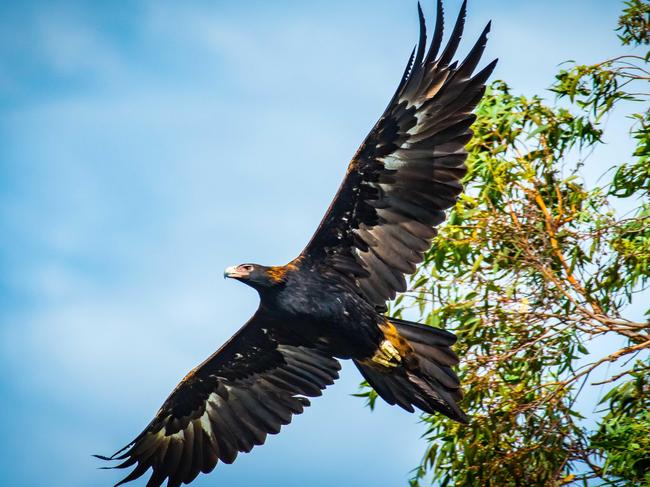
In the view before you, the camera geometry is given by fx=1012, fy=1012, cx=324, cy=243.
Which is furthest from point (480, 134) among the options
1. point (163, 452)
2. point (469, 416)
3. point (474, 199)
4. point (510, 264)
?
point (163, 452)

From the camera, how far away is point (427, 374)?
30.0ft

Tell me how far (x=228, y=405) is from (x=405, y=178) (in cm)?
343

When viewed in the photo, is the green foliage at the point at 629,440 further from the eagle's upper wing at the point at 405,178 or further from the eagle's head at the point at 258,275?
the eagle's head at the point at 258,275

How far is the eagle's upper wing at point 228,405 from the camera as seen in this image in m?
10.6

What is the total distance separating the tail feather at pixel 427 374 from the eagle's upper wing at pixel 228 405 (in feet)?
4.29

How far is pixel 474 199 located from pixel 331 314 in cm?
205

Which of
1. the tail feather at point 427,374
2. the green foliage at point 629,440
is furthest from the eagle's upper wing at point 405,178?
the green foliage at point 629,440

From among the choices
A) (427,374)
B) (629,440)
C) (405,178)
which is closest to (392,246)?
(405,178)

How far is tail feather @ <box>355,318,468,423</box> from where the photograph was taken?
29.7ft

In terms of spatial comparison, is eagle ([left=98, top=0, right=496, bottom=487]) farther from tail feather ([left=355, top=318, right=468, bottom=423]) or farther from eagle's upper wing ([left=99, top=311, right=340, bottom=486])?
eagle's upper wing ([left=99, top=311, right=340, bottom=486])

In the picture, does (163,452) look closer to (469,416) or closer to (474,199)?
(469,416)

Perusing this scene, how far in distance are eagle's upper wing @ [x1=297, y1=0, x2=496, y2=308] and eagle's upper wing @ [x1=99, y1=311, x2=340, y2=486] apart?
1.44 metres

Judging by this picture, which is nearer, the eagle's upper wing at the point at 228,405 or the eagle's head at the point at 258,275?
the eagle's head at the point at 258,275

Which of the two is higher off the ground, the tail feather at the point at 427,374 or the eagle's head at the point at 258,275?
the eagle's head at the point at 258,275
